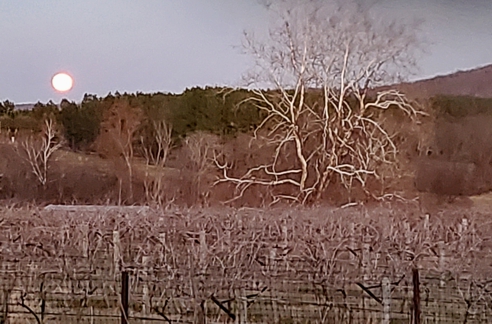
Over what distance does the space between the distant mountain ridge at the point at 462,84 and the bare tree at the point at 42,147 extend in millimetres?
2701

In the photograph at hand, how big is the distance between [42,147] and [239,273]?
3.16 m

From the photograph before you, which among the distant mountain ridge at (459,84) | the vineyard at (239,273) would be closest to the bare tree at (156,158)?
the distant mountain ridge at (459,84)

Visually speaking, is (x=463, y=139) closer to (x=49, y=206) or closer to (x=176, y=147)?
(x=176, y=147)

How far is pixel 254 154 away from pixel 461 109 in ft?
4.84

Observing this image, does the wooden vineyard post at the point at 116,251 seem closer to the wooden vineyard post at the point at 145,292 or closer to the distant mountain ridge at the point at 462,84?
the wooden vineyard post at the point at 145,292

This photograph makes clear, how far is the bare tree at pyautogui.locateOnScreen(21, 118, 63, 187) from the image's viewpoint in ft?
16.1

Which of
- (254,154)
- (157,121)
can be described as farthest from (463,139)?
(157,121)

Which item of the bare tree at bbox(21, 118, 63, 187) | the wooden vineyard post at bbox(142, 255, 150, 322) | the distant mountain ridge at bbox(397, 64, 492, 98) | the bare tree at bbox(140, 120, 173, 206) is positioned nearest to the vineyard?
the wooden vineyard post at bbox(142, 255, 150, 322)

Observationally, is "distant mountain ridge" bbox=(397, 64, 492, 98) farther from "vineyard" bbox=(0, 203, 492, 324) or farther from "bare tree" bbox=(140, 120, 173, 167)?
"bare tree" bbox=(140, 120, 173, 167)

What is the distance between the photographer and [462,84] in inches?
175

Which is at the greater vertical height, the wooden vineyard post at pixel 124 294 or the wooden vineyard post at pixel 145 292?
the wooden vineyard post at pixel 124 294

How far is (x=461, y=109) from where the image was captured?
4.55 meters

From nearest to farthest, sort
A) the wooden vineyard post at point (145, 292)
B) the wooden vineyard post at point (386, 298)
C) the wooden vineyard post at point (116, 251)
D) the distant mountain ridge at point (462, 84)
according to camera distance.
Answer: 1. the wooden vineyard post at point (386, 298)
2. the wooden vineyard post at point (145, 292)
3. the wooden vineyard post at point (116, 251)
4. the distant mountain ridge at point (462, 84)

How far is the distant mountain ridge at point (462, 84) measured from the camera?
439cm
